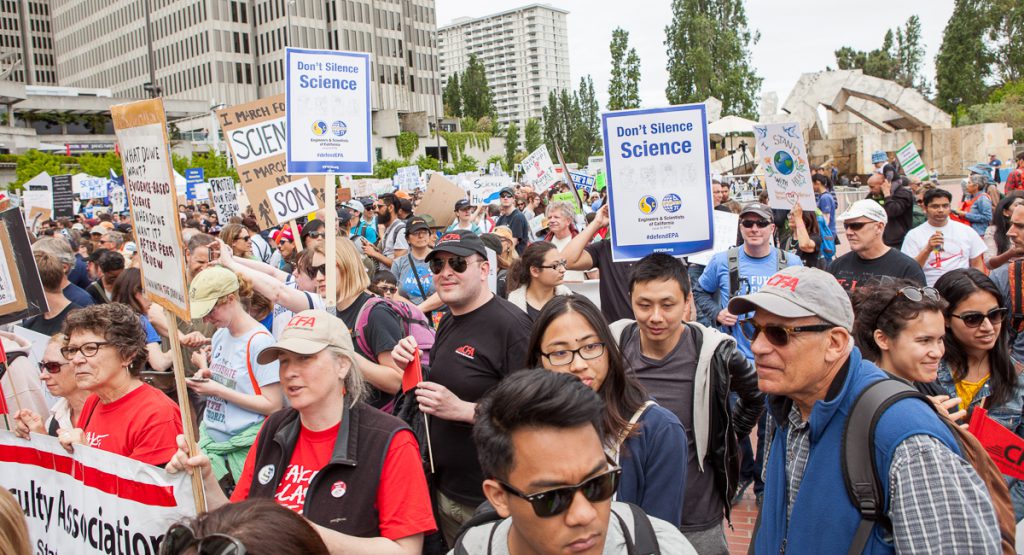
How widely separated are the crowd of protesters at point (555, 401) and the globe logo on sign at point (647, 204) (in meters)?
0.57

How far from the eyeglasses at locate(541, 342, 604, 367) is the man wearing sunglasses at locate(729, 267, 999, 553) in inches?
23.6

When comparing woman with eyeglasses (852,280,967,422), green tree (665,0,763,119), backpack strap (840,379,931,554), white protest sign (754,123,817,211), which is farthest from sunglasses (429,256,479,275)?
green tree (665,0,763,119)

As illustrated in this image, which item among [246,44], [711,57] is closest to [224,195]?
[711,57]

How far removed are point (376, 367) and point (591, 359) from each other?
54.0 inches

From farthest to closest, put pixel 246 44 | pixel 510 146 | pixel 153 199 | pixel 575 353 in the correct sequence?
pixel 246 44 → pixel 510 146 → pixel 153 199 → pixel 575 353

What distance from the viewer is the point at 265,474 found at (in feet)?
10.4

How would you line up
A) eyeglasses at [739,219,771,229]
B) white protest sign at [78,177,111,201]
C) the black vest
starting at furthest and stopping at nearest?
1. white protest sign at [78,177,111,201]
2. eyeglasses at [739,219,771,229]
3. the black vest

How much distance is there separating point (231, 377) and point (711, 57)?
61.5 meters

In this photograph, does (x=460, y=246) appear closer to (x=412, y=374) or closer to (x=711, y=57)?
(x=412, y=374)

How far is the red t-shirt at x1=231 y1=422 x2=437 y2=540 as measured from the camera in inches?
117

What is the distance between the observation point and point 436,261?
4.25m

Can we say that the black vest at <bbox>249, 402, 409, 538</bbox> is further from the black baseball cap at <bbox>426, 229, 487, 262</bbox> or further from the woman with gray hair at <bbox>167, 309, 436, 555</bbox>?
the black baseball cap at <bbox>426, 229, 487, 262</bbox>

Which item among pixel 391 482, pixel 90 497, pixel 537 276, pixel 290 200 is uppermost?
pixel 290 200

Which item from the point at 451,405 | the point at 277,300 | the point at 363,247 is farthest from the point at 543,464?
the point at 363,247
